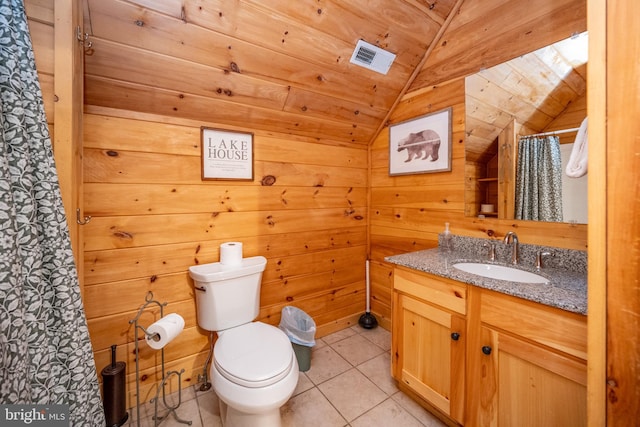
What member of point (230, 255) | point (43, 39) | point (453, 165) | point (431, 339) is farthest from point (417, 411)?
point (43, 39)

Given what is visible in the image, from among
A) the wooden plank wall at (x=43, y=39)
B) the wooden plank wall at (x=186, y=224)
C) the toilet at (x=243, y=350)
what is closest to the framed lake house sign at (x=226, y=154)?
the wooden plank wall at (x=186, y=224)

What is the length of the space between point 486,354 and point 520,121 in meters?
1.24

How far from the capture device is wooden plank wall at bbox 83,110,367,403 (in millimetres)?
1409

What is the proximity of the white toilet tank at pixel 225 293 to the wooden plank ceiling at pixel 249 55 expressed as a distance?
3.08 ft

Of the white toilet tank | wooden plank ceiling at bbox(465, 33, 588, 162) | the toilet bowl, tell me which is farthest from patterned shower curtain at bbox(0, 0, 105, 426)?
wooden plank ceiling at bbox(465, 33, 588, 162)

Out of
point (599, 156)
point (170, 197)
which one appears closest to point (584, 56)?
point (599, 156)

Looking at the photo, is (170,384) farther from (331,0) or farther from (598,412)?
(331,0)

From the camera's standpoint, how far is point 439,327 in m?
1.33

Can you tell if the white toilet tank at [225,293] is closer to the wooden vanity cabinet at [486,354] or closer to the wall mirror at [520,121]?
the wooden vanity cabinet at [486,354]

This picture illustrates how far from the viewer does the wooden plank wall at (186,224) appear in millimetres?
1409

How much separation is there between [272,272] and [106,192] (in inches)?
43.4

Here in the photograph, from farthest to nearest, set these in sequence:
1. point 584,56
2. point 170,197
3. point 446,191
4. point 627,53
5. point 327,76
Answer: point 446,191 < point 327,76 < point 170,197 < point 584,56 < point 627,53

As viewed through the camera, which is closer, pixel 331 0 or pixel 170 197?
pixel 331 0

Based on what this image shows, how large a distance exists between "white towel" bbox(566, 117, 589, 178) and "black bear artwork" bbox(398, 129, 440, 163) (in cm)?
77
